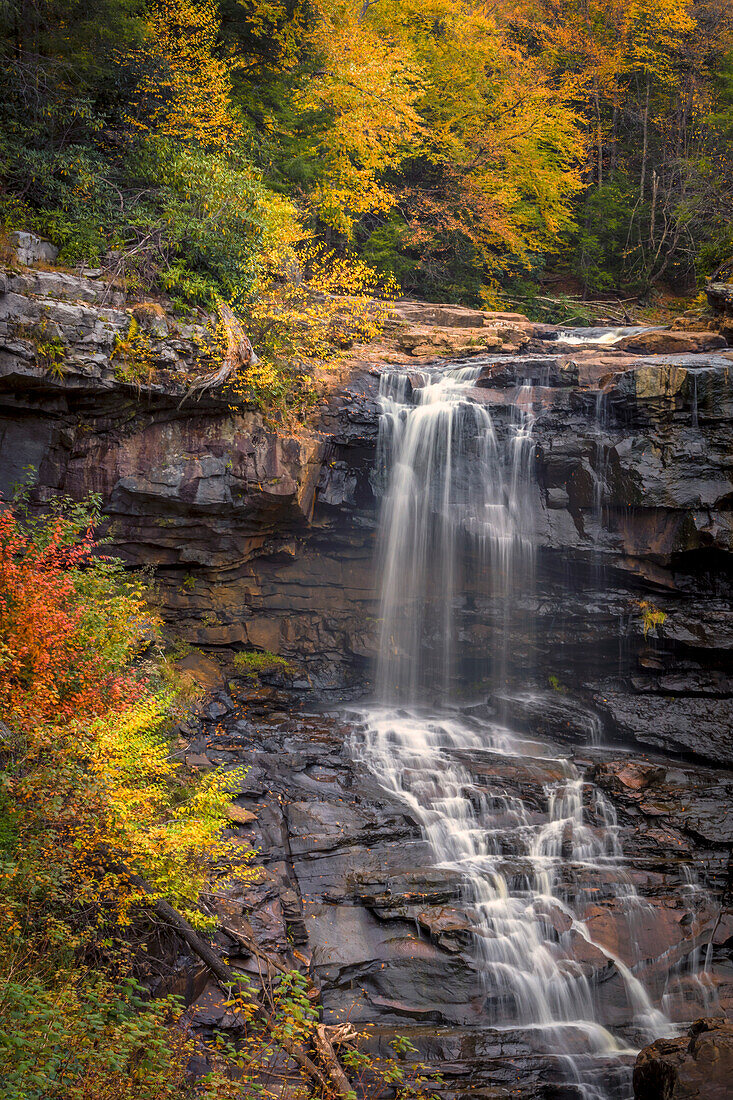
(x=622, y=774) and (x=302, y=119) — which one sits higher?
(x=302, y=119)

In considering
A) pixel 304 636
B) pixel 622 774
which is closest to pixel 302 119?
pixel 304 636

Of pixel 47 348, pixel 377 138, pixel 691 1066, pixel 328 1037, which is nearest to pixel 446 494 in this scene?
pixel 47 348

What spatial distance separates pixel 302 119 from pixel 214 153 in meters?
3.57

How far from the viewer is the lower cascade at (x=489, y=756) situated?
8.49 metres

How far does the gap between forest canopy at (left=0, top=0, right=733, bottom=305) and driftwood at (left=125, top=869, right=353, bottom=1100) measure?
10.4 m

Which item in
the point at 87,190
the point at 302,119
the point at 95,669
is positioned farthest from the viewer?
the point at 302,119

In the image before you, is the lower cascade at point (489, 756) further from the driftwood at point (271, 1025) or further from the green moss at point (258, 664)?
the driftwood at point (271, 1025)

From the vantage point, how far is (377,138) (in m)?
19.5

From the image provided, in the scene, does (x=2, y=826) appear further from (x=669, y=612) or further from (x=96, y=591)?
(x=669, y=612)

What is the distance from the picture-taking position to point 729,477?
13.2 metres

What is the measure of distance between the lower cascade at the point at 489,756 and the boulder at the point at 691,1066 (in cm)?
81

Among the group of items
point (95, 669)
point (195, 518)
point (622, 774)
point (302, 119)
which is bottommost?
point (622, 774)

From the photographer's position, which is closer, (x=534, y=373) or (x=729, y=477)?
(x=729, y=477)

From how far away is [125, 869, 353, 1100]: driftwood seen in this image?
20.0ft
